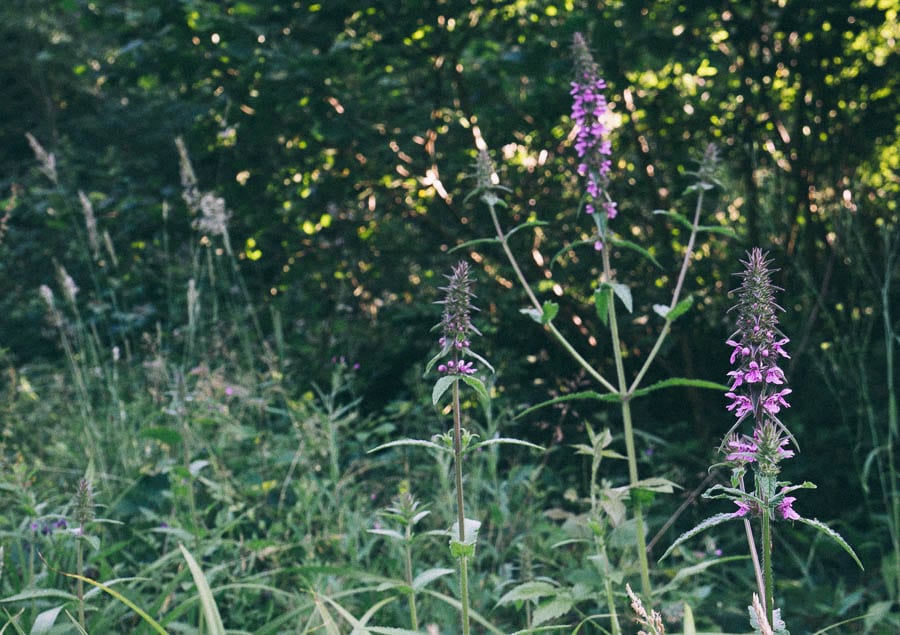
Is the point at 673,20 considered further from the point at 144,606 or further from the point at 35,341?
the point at 35,341

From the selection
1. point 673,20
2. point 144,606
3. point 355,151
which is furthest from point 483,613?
point 673,20

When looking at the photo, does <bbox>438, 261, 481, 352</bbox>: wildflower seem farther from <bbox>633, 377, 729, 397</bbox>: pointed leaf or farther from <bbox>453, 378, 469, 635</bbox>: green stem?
<bbox>633, 377, 729, 397</bbox>: pointed leaf

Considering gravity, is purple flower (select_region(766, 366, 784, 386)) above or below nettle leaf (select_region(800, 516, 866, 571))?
above

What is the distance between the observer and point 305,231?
4.32 m

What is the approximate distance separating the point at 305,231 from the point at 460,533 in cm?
319

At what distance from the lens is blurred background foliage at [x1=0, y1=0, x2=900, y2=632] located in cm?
349

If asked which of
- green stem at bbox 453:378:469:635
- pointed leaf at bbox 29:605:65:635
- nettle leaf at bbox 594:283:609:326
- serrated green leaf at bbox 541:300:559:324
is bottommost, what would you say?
pointed leaf at bbox 29:605:65:635

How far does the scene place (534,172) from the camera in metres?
4.21

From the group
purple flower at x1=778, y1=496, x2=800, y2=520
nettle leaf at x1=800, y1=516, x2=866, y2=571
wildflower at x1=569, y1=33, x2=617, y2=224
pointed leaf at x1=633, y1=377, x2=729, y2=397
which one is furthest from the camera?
wildflower at x1=569, y1=33, x2=617, y2=224

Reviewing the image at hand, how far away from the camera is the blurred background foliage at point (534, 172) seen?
11.5 ft

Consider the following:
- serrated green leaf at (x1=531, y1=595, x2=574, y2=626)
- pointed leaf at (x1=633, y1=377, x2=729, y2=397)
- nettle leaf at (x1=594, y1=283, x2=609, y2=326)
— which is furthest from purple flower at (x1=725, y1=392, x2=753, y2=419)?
serrated green leaf at (x1=531, y1=595, x2=574, y2=626)

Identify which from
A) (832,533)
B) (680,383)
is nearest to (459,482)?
(680,383)

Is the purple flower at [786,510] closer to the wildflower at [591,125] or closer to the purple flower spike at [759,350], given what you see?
the purple flower spike at [759,350]

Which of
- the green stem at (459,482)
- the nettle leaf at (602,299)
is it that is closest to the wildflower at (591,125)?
the nettle leaf at (602,299)
